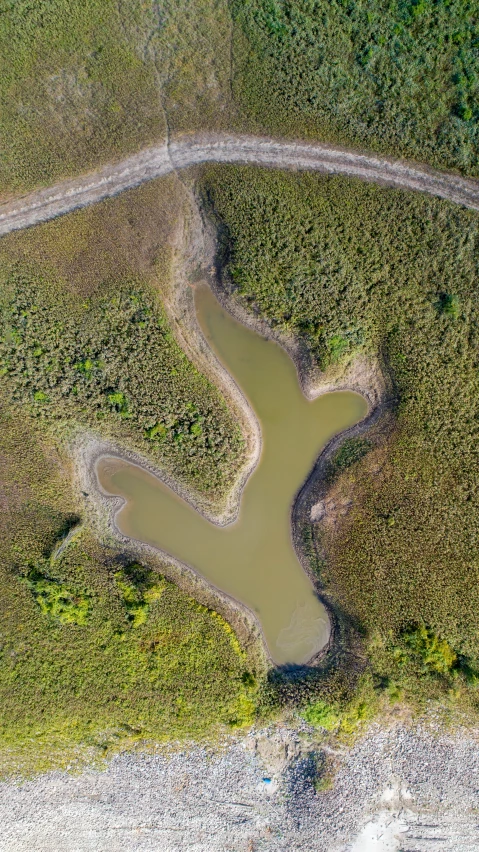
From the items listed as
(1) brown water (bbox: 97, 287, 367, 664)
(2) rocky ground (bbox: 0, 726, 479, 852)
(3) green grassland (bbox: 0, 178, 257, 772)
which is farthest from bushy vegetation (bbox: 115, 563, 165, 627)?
(2) rocky ground (bbox: 0, 726, 479, 852)

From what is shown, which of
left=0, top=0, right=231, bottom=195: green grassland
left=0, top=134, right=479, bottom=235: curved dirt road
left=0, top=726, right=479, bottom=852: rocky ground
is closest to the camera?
left=0, top=0, right=231, bottom=195: green grassland

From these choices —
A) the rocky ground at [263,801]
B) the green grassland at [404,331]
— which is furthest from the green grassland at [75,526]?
the green grassland at [404,331]

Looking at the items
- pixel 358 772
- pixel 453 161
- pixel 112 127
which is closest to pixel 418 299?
pixel 453 161

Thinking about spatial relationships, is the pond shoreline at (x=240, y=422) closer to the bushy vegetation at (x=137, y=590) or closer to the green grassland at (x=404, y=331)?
the bushy vegetation at (x=137, y=590)

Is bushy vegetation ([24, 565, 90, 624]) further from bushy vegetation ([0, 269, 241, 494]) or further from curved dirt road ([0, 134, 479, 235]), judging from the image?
curved dirt road ([0, 134, 479, 235])

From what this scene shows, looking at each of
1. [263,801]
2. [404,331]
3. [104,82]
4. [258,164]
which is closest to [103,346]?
[258,164]

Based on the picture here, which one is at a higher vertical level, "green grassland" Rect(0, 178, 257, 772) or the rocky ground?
"green grassland" Rect(0, 178, 257, 772)

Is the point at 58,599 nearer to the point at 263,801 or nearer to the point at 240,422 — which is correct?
the point at 240,422
